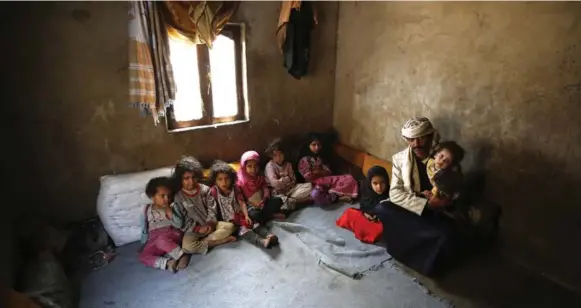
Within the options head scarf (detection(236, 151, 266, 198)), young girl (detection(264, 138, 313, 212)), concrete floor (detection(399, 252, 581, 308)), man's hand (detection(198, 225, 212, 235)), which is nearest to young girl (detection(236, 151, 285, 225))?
head scarf (detection(236, 151, 266, 198))

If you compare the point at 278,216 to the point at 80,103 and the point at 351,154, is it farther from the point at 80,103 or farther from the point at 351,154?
the point at 80,103

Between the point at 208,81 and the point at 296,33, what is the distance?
0.95 m

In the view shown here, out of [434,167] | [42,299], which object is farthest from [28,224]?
[434,167]

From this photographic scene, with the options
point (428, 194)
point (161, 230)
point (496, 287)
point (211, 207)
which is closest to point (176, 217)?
point (161, 230)

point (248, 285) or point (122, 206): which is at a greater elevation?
point (122, 206)

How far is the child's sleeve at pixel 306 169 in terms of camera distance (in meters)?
3.46

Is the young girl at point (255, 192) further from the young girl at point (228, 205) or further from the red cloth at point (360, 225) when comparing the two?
the red cloth at point (360, 225)

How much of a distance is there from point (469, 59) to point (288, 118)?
1.76 metres

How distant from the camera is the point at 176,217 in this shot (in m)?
2.61

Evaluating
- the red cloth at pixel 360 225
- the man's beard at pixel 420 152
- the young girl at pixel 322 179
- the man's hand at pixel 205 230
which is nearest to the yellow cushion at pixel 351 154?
the young girl at pixel 322 179

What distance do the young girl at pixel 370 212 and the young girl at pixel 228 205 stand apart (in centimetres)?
66

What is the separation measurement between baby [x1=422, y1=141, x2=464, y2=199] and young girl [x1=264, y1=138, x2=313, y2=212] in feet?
3.78

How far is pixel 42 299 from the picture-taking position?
191 cm

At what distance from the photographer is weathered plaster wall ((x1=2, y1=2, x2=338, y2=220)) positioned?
244 centimetres
